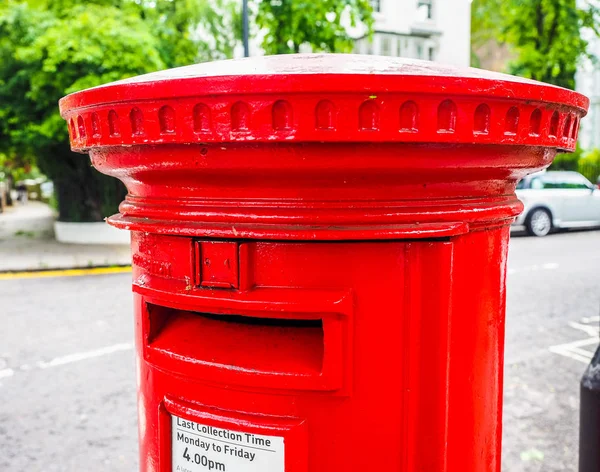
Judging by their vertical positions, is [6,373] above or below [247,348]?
below

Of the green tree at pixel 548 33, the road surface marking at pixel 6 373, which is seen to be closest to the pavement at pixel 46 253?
the road surface marking at pixel 6 373

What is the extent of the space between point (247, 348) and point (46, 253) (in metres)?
9.93

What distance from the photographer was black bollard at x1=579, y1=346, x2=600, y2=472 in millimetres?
1743

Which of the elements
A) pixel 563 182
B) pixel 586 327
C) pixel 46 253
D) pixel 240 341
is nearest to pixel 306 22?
pixel 46 253

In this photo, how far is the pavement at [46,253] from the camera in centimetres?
902

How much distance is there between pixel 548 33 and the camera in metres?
17.9

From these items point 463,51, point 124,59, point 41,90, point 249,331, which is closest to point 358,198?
point 249,331

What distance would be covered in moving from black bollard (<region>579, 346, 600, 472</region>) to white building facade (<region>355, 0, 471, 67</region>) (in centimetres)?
2352

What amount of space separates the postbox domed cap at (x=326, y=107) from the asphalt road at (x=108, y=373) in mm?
2633

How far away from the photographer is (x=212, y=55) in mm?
12203

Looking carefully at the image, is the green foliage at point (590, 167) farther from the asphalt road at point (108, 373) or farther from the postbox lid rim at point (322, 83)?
the postbox lid rim at point (322, 83)

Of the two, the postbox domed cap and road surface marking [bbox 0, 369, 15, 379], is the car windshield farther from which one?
the postbox domed cap

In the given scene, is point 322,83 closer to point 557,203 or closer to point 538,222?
point 538,222

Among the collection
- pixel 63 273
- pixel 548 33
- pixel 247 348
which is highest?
pixel 548 33
